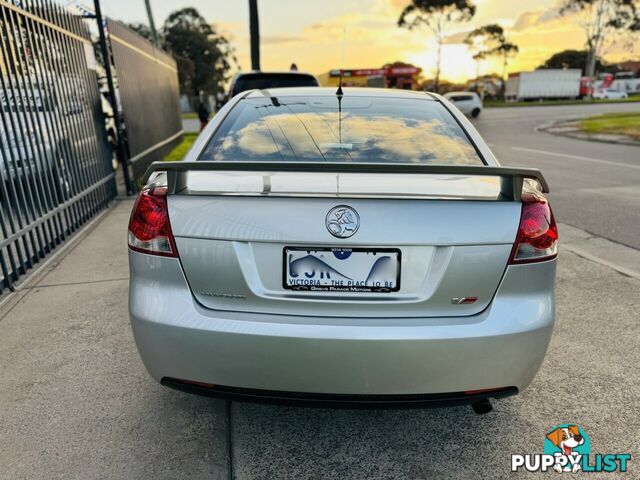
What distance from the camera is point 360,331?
179cm

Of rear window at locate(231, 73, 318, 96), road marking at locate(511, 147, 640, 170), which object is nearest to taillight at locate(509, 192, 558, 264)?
rear window at locate(231, 73, 318, 96)

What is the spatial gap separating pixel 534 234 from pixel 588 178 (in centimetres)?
809

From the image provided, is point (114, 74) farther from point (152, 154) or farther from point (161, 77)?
point (161, 77)

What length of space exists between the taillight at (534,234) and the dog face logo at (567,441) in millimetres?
918

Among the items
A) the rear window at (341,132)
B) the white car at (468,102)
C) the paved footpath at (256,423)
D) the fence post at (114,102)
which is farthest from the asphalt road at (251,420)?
the white car at (468,102)

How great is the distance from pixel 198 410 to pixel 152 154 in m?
8.73

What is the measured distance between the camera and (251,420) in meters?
2.39

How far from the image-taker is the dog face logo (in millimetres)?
2141

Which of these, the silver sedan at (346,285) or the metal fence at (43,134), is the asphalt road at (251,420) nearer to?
the silver sedan at (346,285)

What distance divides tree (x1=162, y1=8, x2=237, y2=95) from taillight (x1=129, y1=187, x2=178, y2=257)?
62.0 metres

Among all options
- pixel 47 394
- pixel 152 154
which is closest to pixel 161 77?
pixel 152 154

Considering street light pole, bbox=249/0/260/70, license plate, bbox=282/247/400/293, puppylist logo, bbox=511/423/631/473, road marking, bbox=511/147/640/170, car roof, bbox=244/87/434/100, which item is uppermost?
street light pole, bbox=249/0/260/70

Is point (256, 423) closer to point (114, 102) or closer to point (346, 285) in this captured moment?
point (346, 285)

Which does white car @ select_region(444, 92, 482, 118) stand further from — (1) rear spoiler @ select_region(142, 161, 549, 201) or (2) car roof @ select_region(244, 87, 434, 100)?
(1) rear spoiler @ select_region(142, 161, 549, 201)
